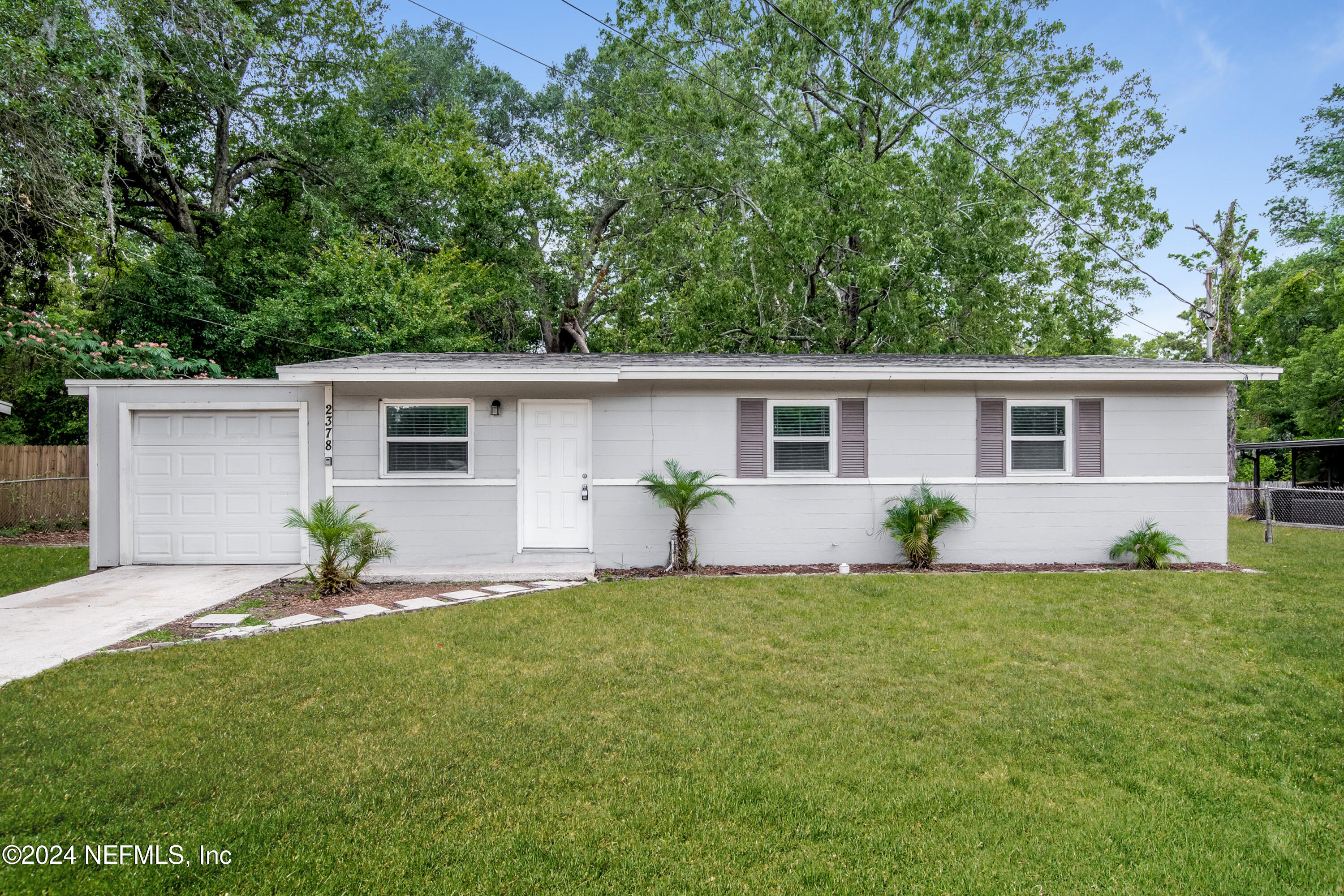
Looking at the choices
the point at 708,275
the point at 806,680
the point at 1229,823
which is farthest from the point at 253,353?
the point at 1229,823

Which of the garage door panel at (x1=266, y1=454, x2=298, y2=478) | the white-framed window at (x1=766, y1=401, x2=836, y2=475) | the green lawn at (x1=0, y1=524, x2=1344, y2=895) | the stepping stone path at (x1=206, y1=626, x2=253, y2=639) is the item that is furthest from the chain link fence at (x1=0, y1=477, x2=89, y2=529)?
the white-framed window at (x1=766, y1=401, x2=836, y2=475)

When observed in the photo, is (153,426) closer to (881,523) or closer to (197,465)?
(197,465)

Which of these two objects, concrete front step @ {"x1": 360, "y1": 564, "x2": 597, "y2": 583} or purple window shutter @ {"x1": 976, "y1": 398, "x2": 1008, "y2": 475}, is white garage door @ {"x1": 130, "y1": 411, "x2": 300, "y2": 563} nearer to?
concrete front step @ {"x1": 360, "y1": 564, "x2": 597, "y2": 583}

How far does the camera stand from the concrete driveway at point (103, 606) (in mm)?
4793

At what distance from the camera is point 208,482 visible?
8.11m

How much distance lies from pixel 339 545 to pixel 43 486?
9498 millimetres

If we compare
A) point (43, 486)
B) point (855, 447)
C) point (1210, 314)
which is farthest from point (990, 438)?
point (43, 486)

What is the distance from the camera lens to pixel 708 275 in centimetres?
1543

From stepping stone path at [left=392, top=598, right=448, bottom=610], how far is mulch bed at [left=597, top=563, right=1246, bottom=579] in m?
1.92

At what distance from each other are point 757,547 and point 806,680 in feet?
13.3

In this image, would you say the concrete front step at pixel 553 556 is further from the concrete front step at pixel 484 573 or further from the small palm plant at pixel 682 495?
the small palm plant at pixel 682 495

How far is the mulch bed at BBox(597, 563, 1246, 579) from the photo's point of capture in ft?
25.7

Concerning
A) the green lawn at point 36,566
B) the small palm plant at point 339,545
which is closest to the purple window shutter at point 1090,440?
the small palm plant at point 339,545

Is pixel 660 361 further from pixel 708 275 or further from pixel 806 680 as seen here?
pixel 708 275
